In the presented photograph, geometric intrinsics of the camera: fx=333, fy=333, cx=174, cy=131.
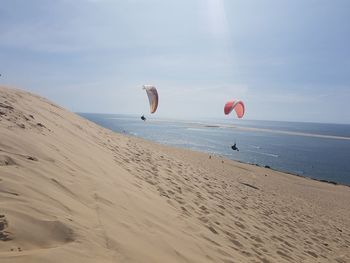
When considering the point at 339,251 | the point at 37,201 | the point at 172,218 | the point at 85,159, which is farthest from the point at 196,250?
the point at 339,251

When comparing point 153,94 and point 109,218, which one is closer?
point 109,218

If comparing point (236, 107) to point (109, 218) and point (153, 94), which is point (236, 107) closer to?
point (153, 94)

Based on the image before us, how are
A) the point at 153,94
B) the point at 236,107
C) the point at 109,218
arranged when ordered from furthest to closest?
1. the point at 236,107
2. the point at 153,94
3. the point at 109,218

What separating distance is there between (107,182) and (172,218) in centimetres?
141

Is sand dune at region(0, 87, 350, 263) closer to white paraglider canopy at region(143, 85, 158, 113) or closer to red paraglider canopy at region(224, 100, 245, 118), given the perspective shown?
white paraglider canopy at region(143, 85, 158, 113)

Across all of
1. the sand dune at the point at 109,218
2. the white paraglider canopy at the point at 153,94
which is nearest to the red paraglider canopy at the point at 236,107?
the white paraglider canopy at the point at 153,94

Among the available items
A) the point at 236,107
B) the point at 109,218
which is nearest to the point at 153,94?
the point at 236,107

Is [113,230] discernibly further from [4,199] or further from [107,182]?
[107,182]

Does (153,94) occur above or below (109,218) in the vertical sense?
above

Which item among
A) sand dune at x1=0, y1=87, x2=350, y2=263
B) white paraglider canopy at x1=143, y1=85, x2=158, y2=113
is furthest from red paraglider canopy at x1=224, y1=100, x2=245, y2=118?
sand dune at x1=0, y1=87, x2=350, y2=263

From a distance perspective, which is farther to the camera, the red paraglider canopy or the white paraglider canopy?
the red paraglider canopy

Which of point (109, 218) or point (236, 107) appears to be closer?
point (109, 218)

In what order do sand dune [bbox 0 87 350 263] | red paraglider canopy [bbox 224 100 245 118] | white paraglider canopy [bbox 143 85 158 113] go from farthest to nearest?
red paraglider canopy [bbox 224 100 245 118]
white paraglider canopy [bbox 143 85 158 113]
sand dune [bbox 0 87 350 263]

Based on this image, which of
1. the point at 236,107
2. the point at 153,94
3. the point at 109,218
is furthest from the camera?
the point at 236,107
